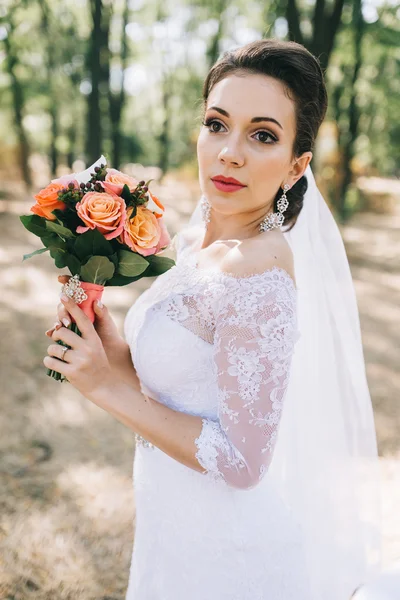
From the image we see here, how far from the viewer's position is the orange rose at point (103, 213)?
5.10ft

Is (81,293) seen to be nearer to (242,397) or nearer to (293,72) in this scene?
(242,397)

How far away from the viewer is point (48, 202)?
5.35 ft

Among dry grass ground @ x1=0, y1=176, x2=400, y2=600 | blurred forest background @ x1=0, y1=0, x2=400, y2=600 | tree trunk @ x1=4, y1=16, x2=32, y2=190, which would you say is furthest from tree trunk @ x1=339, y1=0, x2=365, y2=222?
tree trunk @ x1=4, y1=16, x2=32, y2=190

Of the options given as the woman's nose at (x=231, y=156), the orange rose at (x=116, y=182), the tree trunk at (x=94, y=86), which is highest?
the woman's nose at (x=231, y=156)

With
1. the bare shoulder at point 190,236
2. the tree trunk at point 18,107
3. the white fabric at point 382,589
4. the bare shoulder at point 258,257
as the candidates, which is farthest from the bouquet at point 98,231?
the tree trunk at point 18,107

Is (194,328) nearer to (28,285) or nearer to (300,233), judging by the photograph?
(300,233)

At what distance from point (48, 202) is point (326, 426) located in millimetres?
1640

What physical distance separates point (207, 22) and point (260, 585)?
25291 mm

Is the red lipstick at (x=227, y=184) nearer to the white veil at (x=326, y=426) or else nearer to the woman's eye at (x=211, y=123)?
the woman's eye at (x=211, y=123)

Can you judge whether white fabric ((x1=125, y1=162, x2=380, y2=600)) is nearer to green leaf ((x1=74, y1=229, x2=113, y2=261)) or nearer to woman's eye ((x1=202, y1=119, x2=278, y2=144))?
green leaf ((x1=74, y1=229, x2=113, y2=261))

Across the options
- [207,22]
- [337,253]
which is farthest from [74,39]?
[337,253]

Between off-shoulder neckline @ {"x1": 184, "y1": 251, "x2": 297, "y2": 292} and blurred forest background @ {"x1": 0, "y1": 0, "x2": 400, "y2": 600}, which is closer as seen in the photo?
off-shoulder neckline @ {"x1": 184, "y1": 251, "x2": 297, "y2": 292}

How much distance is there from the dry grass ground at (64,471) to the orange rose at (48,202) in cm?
258

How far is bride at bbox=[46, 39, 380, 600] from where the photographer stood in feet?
5.08
